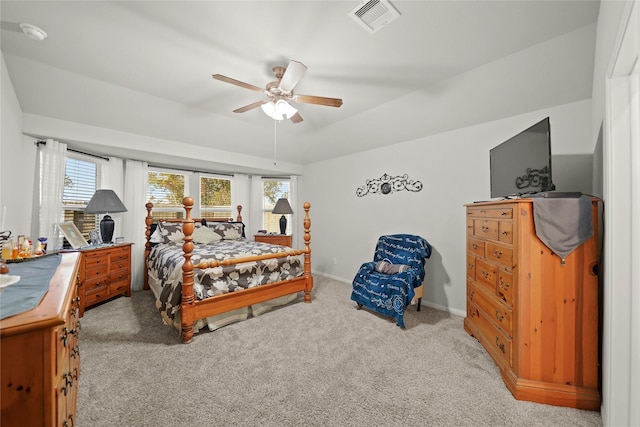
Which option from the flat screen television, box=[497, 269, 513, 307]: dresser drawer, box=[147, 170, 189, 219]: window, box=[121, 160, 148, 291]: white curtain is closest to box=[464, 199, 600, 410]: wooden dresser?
box=[497, 269, 513, 307]: dresser drawer

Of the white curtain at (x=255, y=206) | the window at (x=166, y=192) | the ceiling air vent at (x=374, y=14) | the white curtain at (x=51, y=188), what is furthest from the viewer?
the white curtain at (x=255, y=206)

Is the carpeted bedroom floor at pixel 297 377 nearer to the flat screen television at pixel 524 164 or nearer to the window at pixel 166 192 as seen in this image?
the flat screen television at pixel 524 164

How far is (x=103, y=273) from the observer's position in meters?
3.15

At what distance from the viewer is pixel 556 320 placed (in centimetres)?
161

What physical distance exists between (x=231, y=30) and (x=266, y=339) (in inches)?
104

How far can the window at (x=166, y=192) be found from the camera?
14.1 feet

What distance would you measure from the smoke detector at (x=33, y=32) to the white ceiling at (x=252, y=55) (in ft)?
0.13

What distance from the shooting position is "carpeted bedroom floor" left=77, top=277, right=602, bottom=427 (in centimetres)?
149

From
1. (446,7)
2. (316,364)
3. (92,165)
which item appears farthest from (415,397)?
(92,165)

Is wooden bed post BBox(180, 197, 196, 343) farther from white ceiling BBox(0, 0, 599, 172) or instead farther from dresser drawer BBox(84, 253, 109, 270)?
dresser drawer BBox(84, 253, 109, 270)

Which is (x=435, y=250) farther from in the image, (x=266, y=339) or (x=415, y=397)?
(x=266, y=339)

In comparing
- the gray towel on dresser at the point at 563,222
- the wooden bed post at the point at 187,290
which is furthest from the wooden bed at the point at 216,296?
the gray towel on dresser at the point at 563,222

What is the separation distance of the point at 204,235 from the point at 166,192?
112 cm

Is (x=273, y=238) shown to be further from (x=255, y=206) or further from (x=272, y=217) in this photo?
(x=255, y=206)
